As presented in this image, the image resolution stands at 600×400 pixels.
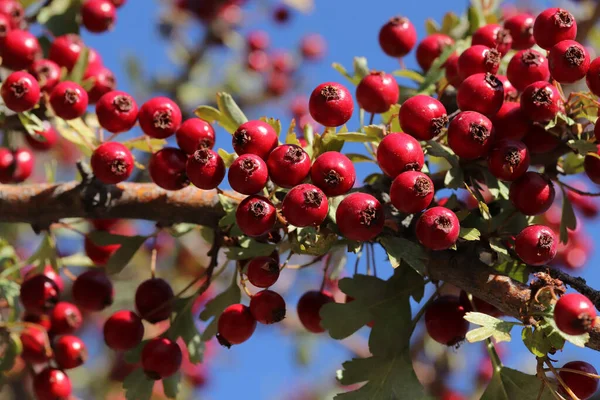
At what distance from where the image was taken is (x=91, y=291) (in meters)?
3.28

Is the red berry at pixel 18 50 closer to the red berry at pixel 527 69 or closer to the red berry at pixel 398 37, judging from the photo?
the red berry at pixel 398 37

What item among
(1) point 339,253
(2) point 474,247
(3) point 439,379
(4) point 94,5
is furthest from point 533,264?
(3) point 439,379

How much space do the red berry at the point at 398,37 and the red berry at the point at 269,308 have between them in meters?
1.36

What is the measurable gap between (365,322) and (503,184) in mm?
675

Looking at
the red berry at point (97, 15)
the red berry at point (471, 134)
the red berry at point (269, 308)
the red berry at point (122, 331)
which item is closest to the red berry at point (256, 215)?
the red berry at point (269, 308)

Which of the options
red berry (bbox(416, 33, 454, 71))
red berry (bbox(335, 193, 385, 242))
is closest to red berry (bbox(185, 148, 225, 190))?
red berry (bbox(335, 193, 385, 242))

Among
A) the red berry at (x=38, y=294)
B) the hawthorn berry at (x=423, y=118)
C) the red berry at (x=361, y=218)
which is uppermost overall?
the hawthorn berry at (x=423, y=118)

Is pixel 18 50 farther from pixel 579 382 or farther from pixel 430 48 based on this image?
pixel 579 382

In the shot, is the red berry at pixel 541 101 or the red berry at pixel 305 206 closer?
the red berry at pixel 305 206

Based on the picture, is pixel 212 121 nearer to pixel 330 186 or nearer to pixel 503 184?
pixel 330 186

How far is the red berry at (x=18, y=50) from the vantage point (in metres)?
3.33

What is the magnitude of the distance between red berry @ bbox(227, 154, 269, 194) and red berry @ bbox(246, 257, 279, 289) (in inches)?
10.3

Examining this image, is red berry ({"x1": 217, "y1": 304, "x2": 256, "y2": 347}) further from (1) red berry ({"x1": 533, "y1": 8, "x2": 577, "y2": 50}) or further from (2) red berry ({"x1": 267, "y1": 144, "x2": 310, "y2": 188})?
(1) red berry ({"x1": 533, "y1": 8, "x2": 577, "y2": 50})

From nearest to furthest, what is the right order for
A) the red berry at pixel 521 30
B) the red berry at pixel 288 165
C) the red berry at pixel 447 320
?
the red berry at pixel 288 165
the red berry at pixel 447 320
the red berry at pixel 521 30
